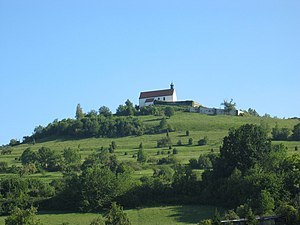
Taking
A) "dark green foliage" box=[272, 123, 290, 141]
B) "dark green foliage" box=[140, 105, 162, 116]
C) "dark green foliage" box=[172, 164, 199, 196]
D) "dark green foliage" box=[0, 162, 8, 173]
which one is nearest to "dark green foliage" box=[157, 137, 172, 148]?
"dark green foliage" box=[272, 123, 290, 141]

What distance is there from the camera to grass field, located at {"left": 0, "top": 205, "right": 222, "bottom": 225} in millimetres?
66375

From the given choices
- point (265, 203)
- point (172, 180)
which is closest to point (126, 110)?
point (172, 180)

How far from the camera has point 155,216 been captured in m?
68.9

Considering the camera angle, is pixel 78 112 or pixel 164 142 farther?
pixel 78 112

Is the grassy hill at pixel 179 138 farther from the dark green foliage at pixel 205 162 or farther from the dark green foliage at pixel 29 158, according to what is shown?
the dark green foliage at pixel 205 162

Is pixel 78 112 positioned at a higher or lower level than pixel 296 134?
higher

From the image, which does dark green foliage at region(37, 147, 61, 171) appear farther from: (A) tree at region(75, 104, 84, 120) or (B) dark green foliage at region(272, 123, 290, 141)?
(A) tree at region(75, 104, 84, 120)

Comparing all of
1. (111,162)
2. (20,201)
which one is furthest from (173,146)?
(20,201)

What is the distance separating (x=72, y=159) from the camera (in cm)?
11362

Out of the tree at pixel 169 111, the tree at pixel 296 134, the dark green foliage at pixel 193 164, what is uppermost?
the tree at pixel 169 111

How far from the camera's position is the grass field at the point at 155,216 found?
66.4 metres

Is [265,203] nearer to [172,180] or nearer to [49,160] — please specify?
[172,180]

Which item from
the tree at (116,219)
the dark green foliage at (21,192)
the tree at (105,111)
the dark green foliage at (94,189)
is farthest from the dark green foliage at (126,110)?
the tree at (116,219)

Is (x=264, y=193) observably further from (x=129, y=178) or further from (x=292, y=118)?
(x=292, y=118)
